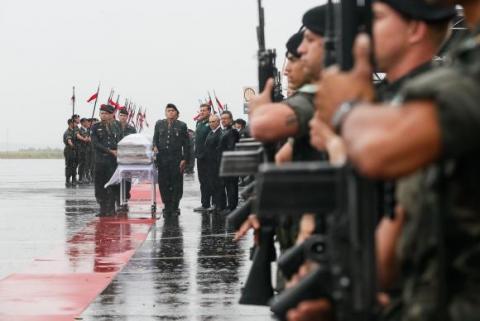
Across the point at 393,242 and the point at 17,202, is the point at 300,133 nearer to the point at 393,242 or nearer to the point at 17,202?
the point at 393,242

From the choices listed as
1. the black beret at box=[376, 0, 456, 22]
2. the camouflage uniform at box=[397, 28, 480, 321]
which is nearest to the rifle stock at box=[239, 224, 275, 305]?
the black beret at box=[376, 0, 456, 22]

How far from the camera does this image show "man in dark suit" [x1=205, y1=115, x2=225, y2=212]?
64.0 ft

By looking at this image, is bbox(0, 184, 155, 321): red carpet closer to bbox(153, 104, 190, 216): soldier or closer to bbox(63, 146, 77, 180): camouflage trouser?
bbox(153, 104, 190, 216): soldier

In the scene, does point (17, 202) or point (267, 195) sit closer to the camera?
Result: point (267, 195)

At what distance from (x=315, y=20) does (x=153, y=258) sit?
7.56 metres

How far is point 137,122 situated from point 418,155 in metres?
67.7

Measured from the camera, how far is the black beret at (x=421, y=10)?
10.1 ft

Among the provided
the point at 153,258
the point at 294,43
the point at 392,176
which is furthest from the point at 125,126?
the point at 392,176

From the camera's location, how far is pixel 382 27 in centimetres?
309

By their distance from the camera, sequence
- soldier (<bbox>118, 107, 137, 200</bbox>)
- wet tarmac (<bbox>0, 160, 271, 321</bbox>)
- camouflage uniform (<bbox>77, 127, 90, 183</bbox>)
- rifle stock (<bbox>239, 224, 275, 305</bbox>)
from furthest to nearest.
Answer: camouflage uniform (<bbox>77, 127, 90, 183</bbox>) → soldier (<bbox>118, 107, 137, 200</bbox>) → wet tarmac (<bbox>0, 160, 271, 321</bbox>) → rifle stock (<bbox>239, 224, 275, 305</bbox>)

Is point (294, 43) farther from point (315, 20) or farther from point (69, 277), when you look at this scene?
point (69, 277)

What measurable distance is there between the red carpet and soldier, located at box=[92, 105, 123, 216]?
11.9 ft

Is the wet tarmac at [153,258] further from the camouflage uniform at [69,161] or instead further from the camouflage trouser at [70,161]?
the camouflage trouser at [70,161]

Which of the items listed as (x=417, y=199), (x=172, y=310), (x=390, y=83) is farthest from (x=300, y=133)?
(x=172, y=310)
